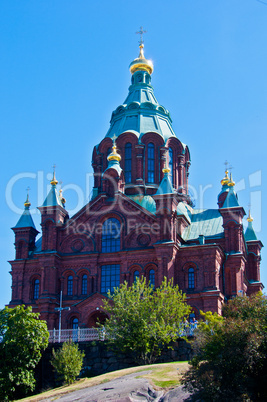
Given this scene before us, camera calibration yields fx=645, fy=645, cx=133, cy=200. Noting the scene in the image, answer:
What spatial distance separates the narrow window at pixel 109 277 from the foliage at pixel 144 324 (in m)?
9.73

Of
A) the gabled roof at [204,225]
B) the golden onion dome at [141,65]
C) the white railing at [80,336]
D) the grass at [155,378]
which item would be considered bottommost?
the grass at [155,378]

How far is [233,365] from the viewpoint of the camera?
26.7 metres

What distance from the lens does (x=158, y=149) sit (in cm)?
6016

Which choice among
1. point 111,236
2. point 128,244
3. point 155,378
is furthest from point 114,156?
point 155,378

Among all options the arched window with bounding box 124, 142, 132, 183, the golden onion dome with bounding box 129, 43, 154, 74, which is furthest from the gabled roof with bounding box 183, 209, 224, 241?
the golden onion dome with bounding box 129, 43, 154, 74

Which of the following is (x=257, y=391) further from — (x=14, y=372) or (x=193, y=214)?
(x=193, y=214)

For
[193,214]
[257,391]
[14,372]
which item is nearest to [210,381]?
[257,391]

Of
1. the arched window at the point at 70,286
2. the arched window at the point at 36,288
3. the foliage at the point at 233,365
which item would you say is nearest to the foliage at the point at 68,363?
the foliage at the point at 233,365

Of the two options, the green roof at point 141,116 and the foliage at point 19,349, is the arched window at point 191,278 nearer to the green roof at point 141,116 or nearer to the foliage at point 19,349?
the foliage at point 19,349

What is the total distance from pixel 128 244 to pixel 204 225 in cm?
820

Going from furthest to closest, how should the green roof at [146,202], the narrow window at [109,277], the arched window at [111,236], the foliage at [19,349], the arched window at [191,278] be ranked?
the green roof at [146,202] < the arched window at [111,236] < the narrow window at [109,277] < the arched window at [191,278] < the foliage at [19,349]

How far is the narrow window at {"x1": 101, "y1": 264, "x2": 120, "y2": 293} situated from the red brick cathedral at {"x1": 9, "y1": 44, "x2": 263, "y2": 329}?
0.27ft

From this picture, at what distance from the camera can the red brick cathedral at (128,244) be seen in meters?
50.1

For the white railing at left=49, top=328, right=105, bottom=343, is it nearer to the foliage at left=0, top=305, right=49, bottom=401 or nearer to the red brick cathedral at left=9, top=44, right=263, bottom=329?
the foliage at left=0, top=305, right=49, bottom=401
